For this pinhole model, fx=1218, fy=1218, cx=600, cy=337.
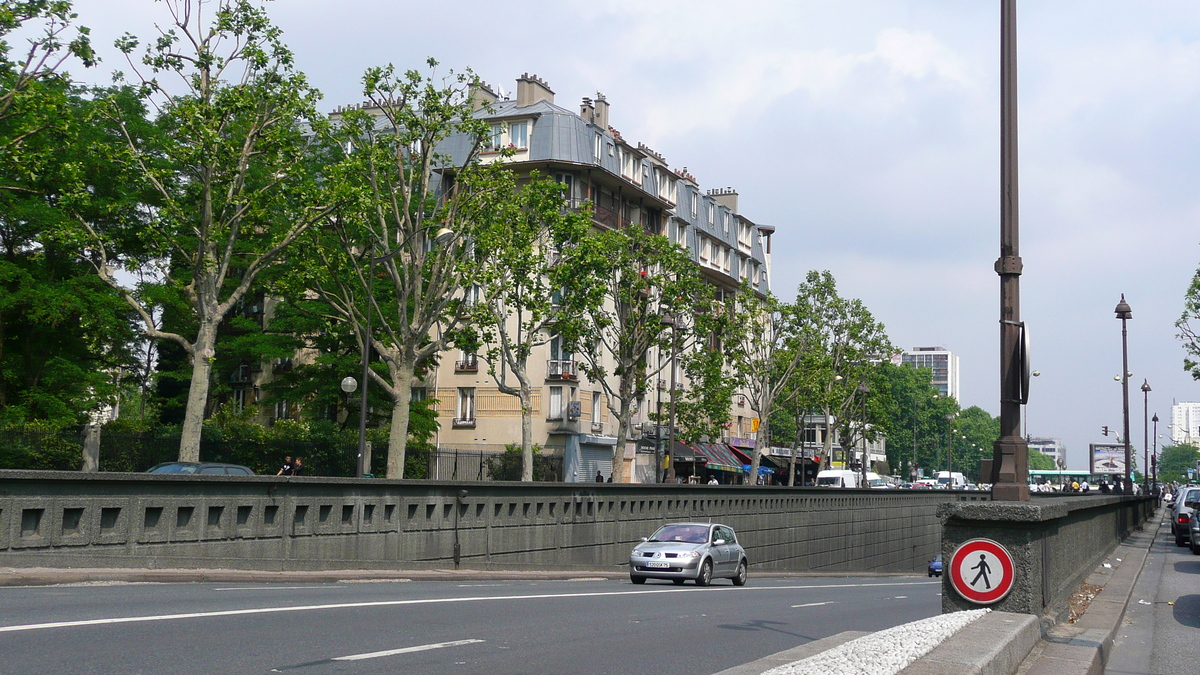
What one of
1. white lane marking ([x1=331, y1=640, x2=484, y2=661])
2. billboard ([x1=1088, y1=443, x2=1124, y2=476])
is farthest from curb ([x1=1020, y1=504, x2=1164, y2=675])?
billboard ([x1=1088, y1=443, x2=1124, y2=476])

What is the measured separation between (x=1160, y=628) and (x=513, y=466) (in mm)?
36837

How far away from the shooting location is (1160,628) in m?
14.5

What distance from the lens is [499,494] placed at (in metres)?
29.4

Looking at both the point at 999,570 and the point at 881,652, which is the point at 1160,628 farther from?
the point at 881,652

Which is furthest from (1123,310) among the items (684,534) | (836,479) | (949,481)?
(949,481)

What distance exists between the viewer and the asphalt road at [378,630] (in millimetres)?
9469

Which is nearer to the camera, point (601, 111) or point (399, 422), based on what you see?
point (399, 422)

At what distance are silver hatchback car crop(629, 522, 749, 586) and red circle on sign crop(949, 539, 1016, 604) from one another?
1731cm

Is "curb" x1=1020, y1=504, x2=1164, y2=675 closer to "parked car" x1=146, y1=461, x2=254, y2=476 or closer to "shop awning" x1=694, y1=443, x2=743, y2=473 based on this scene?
"parked car" x1=146, y1=461, x2=254, y2=476

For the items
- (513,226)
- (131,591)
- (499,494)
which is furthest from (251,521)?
(513,226)

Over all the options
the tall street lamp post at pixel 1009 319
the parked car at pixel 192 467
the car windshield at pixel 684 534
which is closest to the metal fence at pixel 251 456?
the parked car at pixel 192 467

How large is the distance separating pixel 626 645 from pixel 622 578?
64.1 ft

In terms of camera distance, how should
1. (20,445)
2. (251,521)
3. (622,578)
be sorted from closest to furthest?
(251,521)
(622,578)
(20,445)

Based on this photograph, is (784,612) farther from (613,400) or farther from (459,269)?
(613,400)
